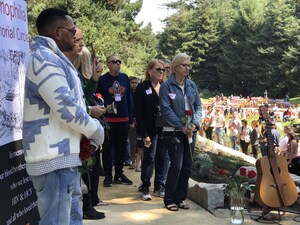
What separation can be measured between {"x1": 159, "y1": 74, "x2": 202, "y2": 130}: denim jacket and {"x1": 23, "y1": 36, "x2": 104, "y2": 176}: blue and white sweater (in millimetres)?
2437

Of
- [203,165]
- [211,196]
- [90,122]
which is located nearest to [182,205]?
[211,196]

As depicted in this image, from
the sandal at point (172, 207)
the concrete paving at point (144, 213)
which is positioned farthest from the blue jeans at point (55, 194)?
the sandal at point (172, 207)

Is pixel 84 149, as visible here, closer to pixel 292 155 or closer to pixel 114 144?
pixel 114 144

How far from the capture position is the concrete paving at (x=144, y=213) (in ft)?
Result: 15.3

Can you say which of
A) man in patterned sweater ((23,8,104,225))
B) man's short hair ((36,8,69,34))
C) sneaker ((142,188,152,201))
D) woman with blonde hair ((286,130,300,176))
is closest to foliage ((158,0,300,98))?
woman with blonde hair ((286,130,300,176))

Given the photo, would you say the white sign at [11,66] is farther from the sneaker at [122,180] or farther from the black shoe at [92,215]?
the sneaker at [122,180]

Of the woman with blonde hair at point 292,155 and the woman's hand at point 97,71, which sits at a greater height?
the woman's hand at point 97,71

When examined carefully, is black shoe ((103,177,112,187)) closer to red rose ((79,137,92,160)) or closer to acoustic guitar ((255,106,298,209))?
acoustic guitar ((255,106,298,209))

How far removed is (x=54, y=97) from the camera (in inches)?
91.6

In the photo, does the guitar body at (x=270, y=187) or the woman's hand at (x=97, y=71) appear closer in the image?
the woman's hand at (x=97, y=71)

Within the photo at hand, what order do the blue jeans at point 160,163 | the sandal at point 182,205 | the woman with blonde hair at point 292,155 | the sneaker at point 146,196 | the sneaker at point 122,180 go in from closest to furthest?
1. the sandal at point 182,205
2. the sneaker at point 146,196
3. the blue jeans at point 160,163
4. the sneaker at point 122,180
5. the woman with blonde hair at point 292,155

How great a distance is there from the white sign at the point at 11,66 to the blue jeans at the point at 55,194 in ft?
1.50

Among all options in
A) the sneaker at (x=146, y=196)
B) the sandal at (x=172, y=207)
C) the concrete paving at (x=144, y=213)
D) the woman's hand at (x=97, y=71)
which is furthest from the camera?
the sneaker at (x=146, y=196)

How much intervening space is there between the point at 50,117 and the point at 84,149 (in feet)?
0.96
